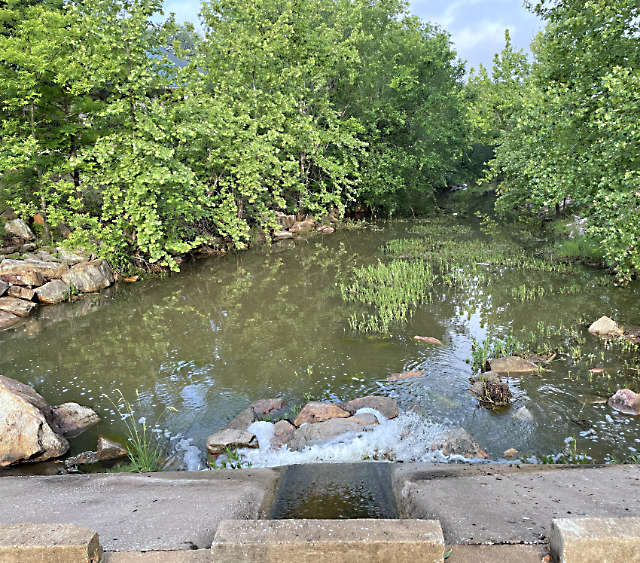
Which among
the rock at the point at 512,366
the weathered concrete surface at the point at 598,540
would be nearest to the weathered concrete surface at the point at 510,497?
the weathered concrete surface at the point at 598,540

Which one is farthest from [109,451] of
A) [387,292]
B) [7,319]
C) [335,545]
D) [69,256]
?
[69,256]

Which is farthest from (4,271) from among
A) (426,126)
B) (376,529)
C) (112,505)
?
(426,126)

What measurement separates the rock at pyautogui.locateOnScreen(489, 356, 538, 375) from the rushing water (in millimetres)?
313

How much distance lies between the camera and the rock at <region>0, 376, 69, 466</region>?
7680 mm

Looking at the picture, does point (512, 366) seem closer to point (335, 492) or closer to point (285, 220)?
point (335, 492)

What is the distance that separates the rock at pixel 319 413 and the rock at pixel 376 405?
0.97ft

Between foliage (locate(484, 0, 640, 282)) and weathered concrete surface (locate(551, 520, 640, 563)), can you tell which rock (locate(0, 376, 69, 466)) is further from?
foliage (locate(484, 0, 640, 282))

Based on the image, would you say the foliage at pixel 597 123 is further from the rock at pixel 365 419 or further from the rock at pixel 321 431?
the rock at pixel 321 431

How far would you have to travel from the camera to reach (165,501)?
17.7 ft

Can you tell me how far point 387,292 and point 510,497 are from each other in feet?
37.9

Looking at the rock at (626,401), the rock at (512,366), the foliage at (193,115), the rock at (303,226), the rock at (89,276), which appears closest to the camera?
the rock at (626,401)

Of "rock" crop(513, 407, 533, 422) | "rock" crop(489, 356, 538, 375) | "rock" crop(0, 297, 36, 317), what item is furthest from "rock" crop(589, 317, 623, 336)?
"rock" crop(0, 297, 36, 317)

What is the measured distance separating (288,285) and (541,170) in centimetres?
1051

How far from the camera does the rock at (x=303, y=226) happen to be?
1249 inches
